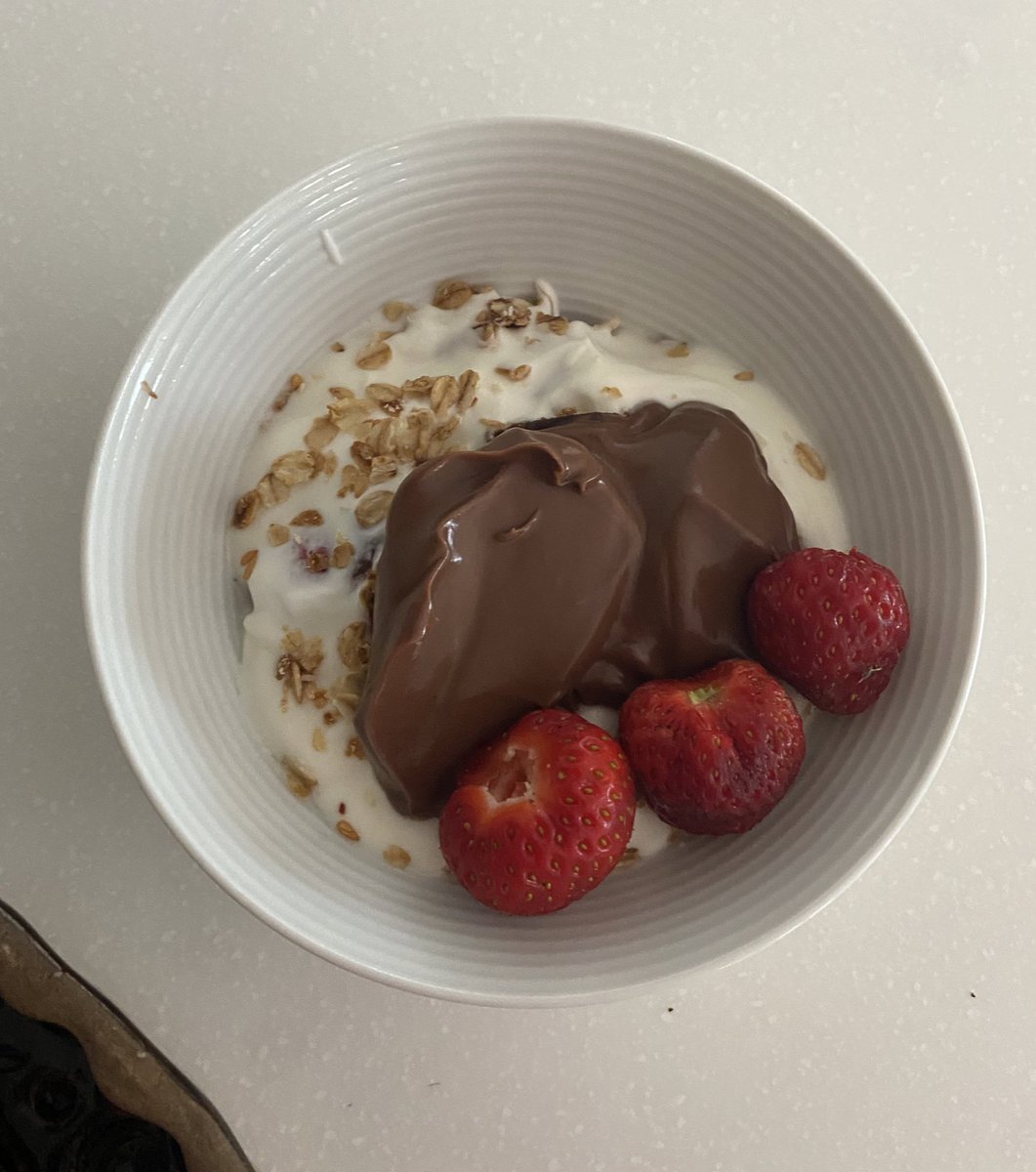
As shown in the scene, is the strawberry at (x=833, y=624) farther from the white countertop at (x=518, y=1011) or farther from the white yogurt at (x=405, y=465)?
the white countertop at (x=518, y=1011)

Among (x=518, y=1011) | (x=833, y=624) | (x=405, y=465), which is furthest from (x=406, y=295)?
(x=518, y=1011)

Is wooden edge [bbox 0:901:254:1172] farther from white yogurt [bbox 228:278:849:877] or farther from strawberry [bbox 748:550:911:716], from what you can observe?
strawberry [bbox 748:550:911:716]

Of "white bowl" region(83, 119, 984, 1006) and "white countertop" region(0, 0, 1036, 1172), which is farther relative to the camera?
"white countertop" region(0, 0, 1036, 1172)

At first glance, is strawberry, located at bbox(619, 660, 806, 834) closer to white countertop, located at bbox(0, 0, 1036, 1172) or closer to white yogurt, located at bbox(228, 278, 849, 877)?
white yogurt, located at bbox(228, 278, 849, 877)

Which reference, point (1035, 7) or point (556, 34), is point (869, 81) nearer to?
point (1035, 7)

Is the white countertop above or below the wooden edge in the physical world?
above

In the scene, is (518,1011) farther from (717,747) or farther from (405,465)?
(405,465)

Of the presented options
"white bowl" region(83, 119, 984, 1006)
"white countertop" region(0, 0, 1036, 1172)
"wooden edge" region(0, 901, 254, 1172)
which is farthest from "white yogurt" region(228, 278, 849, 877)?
"wooden edge" region(0, 901, 254, 1172)
